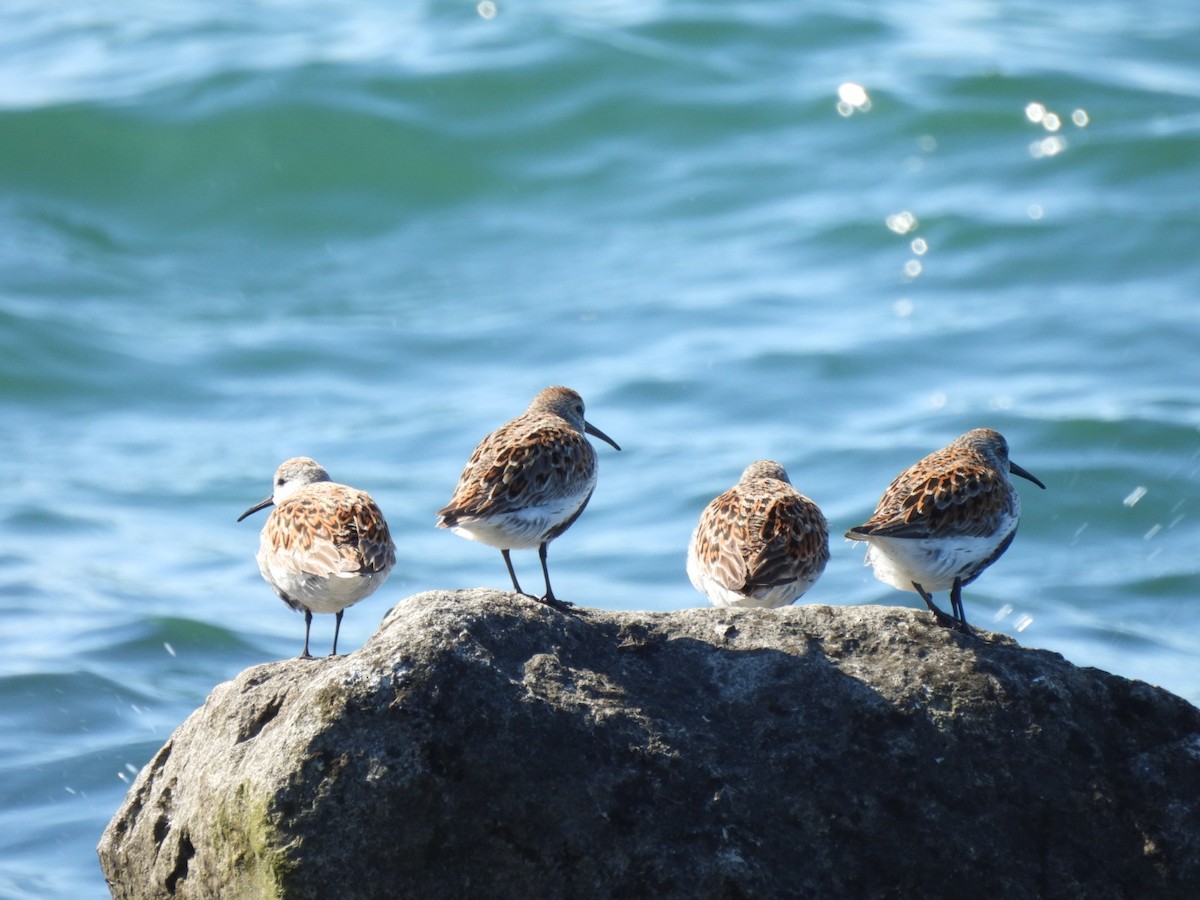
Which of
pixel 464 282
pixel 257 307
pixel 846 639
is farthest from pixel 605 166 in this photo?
pixel 846 639

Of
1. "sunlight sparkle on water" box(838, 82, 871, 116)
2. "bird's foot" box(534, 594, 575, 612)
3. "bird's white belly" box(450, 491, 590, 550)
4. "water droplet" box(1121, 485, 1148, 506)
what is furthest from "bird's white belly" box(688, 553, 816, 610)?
"sunlight sparkle on water" box(838, 82, 871, 116)

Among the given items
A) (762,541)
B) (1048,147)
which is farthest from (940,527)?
(1048,147)

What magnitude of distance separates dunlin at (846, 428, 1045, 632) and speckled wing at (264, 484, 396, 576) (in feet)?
7.49

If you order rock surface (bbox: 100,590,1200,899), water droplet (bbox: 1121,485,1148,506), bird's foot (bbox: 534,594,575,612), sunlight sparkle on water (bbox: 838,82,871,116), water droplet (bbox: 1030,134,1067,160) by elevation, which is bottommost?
water droplet (bbox: 1121,485,1148,506)

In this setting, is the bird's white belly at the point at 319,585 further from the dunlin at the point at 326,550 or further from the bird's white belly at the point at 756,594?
the bird's white belly at the point at 756,594

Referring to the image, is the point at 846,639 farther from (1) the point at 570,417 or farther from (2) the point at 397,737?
(1) the point at 570,417

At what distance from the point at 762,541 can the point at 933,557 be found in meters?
0.83

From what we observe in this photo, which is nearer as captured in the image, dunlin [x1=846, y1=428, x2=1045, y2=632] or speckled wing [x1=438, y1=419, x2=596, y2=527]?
dunlin [x1=846, y1=428, x2=1045, y2=632]

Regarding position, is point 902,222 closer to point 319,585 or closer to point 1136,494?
point 1136,494

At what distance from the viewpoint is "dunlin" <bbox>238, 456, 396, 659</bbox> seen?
8172 mm

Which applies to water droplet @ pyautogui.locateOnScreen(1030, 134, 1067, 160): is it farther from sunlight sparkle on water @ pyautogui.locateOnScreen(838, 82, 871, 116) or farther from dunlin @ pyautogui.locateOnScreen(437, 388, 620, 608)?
dunlin @ pyautogui.locateOnScreen(437, 388, 620, 608)

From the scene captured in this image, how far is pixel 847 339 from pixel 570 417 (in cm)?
1294

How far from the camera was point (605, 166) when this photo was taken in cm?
2772

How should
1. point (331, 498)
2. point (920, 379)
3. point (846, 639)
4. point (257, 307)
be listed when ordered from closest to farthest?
1. point (846, 639)
2. point (331, 498)
3. point (920, 379)
4. point (257, 307)
